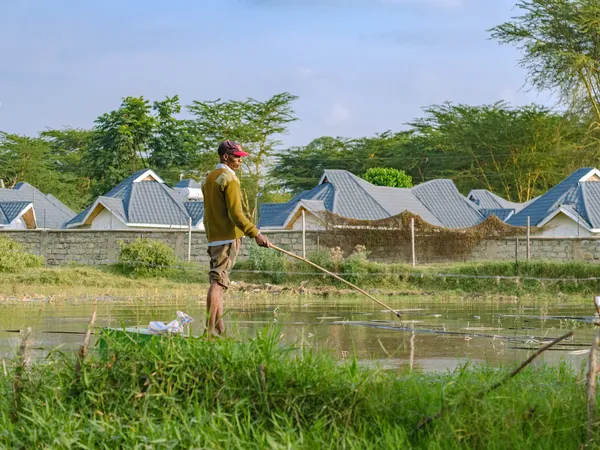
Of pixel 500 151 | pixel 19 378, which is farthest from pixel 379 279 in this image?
pixel 500 151

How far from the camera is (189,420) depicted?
5.11 metres

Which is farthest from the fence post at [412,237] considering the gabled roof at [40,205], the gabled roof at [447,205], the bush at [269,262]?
the gabled roof at [40,205]

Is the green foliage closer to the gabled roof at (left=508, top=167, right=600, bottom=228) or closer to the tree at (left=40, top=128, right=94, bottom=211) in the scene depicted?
the gabled roof at (left=508, top=167, right=600, bottom=228)

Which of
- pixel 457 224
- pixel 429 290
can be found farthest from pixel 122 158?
pixel 429 290

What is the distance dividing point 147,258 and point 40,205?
20.4 m

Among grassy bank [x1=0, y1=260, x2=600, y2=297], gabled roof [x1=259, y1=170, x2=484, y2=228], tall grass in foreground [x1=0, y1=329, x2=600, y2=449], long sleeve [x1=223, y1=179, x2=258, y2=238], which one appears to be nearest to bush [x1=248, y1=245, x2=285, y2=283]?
grassy bank [x1=0, y1=260, x2=600, y2=297]

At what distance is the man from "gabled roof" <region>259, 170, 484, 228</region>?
24.0 metres

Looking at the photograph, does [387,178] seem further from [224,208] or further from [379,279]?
[224,208]

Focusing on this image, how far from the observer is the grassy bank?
23.0 meters

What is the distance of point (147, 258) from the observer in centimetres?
2630

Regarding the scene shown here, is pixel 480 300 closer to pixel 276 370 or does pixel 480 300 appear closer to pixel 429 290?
Result: pixel 429 290

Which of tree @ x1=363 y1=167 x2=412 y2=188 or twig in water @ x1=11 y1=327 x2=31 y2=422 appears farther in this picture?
tree @ x1=363 y1=167 x2=412 y2=188

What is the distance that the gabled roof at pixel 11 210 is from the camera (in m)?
41.4

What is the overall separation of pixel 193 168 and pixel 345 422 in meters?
56.3
